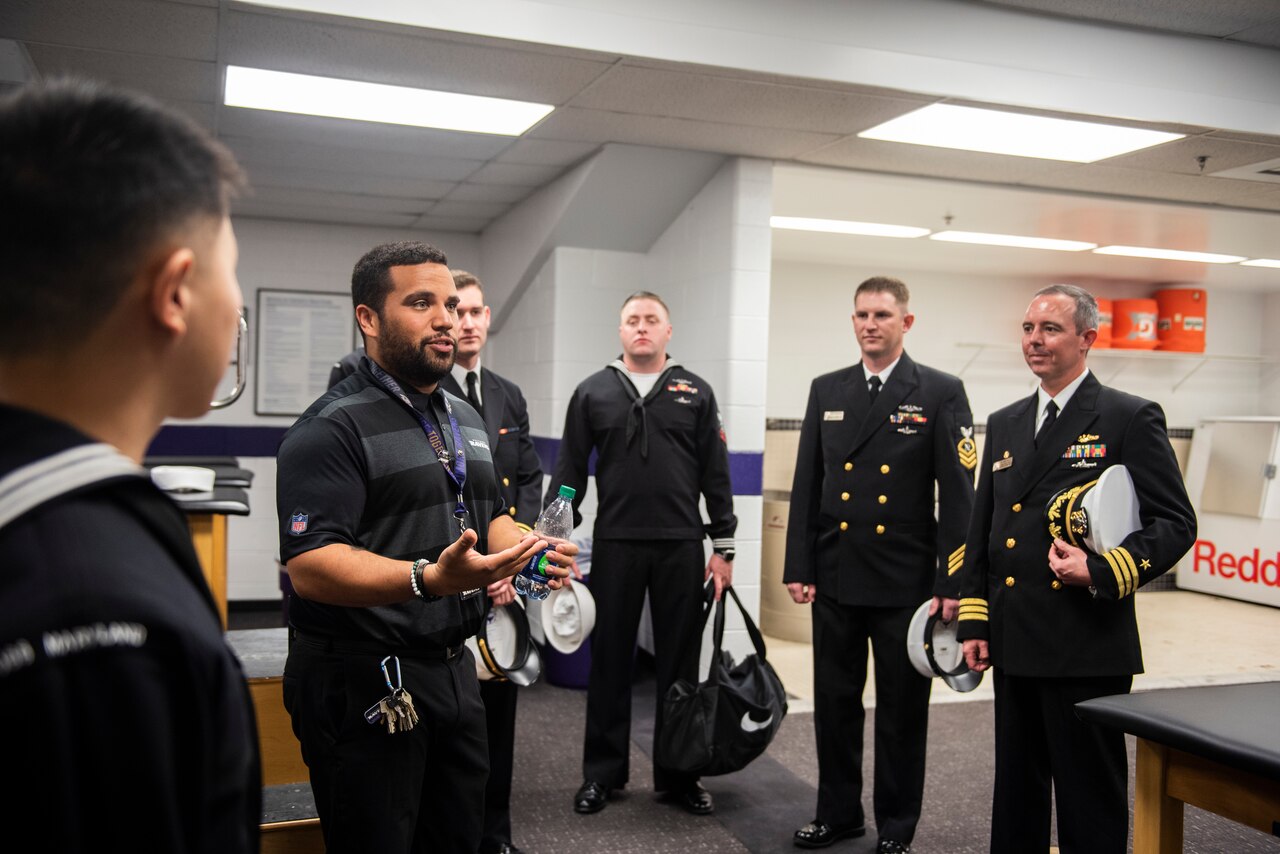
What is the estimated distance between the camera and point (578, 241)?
213 inches

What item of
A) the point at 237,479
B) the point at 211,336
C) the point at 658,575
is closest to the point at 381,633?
the point at 211,336

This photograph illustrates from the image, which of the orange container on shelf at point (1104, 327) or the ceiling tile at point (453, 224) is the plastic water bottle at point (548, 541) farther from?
the orange container on shelf at point (1104, 327)

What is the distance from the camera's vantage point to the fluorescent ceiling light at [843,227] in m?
6.02

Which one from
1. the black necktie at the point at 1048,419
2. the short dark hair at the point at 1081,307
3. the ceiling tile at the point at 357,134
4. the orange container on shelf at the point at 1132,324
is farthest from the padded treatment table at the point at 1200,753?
the orange container on shelf at the point at 1132,324

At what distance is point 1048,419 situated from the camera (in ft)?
9.18

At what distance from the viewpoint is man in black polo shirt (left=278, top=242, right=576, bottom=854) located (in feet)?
5.85

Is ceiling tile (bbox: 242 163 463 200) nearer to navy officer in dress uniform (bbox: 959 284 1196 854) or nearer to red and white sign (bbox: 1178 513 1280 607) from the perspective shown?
navy officer in dress uniform (bbox: 959 284 1196 854)

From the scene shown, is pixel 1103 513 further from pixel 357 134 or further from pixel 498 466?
pixel 357 134

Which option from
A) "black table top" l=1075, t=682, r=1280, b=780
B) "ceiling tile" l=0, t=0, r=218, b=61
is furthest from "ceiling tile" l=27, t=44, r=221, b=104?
"black table top" l=1075, t=682, r=1280, b=780

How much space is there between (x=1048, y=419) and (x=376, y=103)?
9.18ft

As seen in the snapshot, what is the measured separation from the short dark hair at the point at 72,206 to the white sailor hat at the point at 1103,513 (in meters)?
2.34

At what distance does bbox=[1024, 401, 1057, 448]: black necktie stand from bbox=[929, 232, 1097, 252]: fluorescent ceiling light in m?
3.77

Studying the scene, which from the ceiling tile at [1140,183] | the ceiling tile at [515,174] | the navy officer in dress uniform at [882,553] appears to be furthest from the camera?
the ceiling tile at [515,174]

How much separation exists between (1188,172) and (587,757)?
3828mm
